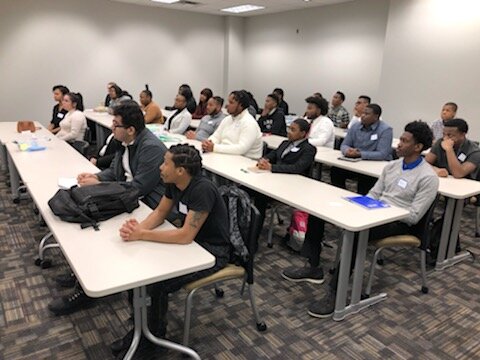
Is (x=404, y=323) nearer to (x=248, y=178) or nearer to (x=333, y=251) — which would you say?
(x=333, y=251)

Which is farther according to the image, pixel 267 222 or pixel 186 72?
pixel 186 72

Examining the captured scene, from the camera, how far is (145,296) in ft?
6.28

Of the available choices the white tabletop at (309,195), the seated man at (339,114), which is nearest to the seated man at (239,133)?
the white tabletop at (309,195)

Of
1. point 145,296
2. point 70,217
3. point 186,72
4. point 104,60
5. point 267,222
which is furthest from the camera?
point 186,72

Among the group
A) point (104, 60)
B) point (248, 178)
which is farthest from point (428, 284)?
point (104, 60)

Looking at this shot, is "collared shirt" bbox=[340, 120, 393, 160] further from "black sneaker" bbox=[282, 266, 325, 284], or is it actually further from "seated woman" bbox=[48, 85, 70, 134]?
"seated woman" bbox=[48, 85, 70, 134]

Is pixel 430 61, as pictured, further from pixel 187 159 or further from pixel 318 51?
pixel 187 159

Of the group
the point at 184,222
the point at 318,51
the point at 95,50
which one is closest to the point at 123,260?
the point at 184,222

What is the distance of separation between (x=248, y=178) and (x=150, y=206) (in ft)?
2.89

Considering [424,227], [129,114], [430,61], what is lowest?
[424,227]

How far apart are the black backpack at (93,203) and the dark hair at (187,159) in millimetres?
436

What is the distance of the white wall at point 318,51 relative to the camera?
24.2 ft

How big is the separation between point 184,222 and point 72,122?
3.43m

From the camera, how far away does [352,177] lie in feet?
14.9
